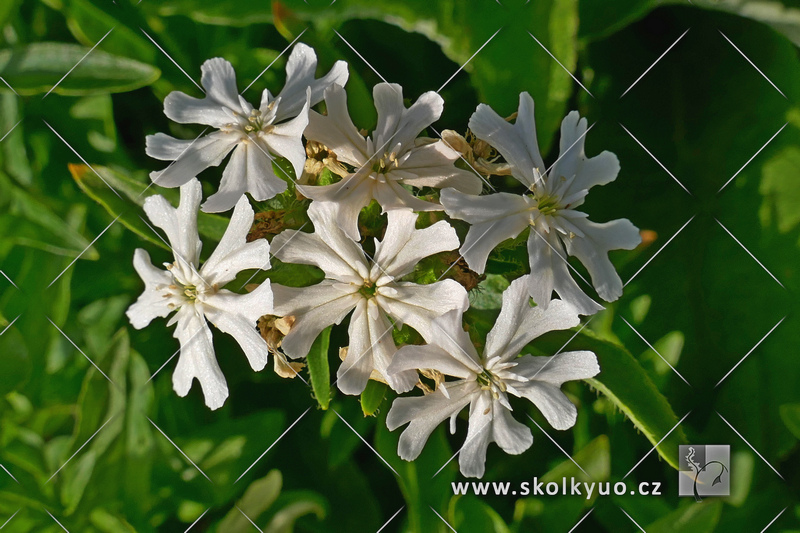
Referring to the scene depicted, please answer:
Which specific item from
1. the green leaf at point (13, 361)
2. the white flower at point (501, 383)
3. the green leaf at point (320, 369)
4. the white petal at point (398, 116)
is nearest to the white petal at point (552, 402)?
the white flower at point (501, 383)

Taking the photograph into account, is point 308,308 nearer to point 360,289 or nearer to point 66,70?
point 360,289

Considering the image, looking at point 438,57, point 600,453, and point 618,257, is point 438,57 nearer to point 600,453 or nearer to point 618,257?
point 618,257

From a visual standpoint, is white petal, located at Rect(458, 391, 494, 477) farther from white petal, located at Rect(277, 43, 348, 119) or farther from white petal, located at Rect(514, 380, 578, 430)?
white petal, located at Rect(277, 43, 348, 119)

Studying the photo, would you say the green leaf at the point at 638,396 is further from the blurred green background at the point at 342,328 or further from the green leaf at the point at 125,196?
the green leaf at the point at 125,196

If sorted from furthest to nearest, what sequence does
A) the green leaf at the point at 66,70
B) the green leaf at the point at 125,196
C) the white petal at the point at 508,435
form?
the green leaf at the point at 66,70 < the green leaf at the point at 125,196 < the white petal at the point at 508,435

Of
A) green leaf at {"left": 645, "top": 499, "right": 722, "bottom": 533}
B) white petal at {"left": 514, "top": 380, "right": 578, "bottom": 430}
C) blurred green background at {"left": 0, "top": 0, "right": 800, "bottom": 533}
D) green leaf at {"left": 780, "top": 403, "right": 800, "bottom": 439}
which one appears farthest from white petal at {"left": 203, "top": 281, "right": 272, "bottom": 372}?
green leaf at {"left": 780, "top": 403, "right": 800, "bottom": 439}

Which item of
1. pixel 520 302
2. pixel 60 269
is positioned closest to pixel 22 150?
pixel 60 269

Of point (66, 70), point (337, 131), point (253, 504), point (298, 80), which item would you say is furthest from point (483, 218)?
point (66, 70)

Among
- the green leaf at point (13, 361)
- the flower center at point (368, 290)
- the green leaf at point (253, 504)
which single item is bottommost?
the green leaf at point (253, 504)
